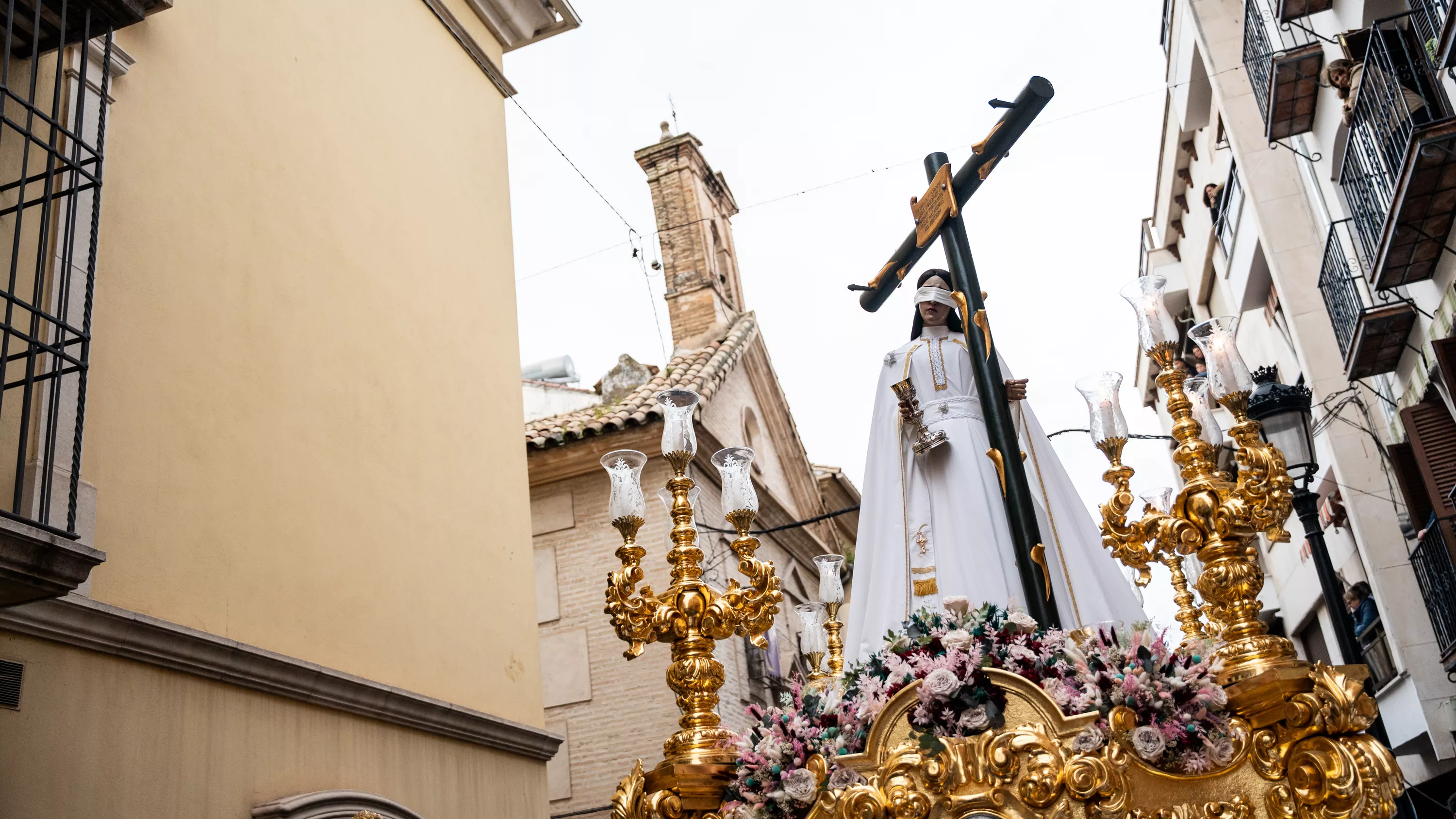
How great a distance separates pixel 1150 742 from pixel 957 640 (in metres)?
0.62

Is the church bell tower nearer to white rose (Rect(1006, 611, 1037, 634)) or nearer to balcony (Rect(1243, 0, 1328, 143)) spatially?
balcony (Rect(1243, 0, 1328, 143))

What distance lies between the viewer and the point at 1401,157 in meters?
9.77

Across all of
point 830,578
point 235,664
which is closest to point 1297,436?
point 830,578

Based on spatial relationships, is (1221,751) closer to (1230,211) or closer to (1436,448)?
(1436,448)

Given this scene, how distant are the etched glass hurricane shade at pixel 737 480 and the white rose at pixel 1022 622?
1.11m

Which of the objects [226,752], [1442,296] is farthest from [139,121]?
[1442,296]

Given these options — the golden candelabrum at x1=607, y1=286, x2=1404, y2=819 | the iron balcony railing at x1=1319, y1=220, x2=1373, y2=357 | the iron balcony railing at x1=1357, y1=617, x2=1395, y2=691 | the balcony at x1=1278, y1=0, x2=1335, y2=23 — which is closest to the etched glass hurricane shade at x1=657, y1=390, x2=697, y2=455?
the golden candelabrum at x1=607, y1=286, x2=1404, y2=819

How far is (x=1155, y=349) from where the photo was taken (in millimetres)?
4184

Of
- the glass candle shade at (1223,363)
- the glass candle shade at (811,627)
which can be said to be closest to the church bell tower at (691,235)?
the glass candle shade at (811,627)

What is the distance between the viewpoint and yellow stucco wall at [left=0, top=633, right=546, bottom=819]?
15.7ft

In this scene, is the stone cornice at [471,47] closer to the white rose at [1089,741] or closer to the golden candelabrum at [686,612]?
the golden candelabrum at [686,612]

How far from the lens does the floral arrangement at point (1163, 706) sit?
355 cm

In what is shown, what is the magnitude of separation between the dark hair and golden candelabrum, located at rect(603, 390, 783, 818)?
132 centimetres

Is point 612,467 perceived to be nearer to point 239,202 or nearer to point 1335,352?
point 239,202
